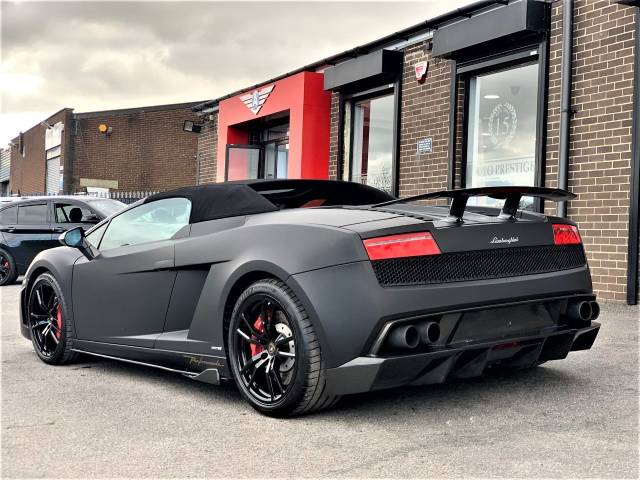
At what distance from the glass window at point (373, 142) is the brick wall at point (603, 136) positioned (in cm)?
399

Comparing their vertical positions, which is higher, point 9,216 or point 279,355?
point 9,216

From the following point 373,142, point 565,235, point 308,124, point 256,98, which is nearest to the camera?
point 565,235

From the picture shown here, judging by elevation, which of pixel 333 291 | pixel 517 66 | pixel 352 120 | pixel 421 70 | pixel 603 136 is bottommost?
pixel 333 291

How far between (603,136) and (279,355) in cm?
612

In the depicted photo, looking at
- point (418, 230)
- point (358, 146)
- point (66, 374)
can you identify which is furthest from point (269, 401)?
point (358, 146)

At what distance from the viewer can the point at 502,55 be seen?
10297 millimetres

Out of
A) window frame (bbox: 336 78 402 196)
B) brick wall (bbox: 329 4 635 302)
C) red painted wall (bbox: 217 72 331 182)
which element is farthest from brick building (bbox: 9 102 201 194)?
brick wall (bbox: 329 4 635 302)

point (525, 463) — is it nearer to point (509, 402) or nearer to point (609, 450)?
point (609, 450)

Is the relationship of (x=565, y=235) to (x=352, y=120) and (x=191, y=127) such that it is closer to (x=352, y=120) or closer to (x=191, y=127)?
(x=352, y=120)

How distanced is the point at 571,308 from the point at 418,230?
1.12 metres

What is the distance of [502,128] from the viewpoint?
10.6 m

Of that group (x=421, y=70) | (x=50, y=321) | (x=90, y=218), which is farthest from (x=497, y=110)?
(x=50, y=321)

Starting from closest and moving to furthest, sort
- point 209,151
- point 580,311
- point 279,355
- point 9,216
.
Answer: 1. point 279,355
2. point 580,311
3. point 9,216
4. point 209,151

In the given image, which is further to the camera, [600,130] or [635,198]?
[600,130]
